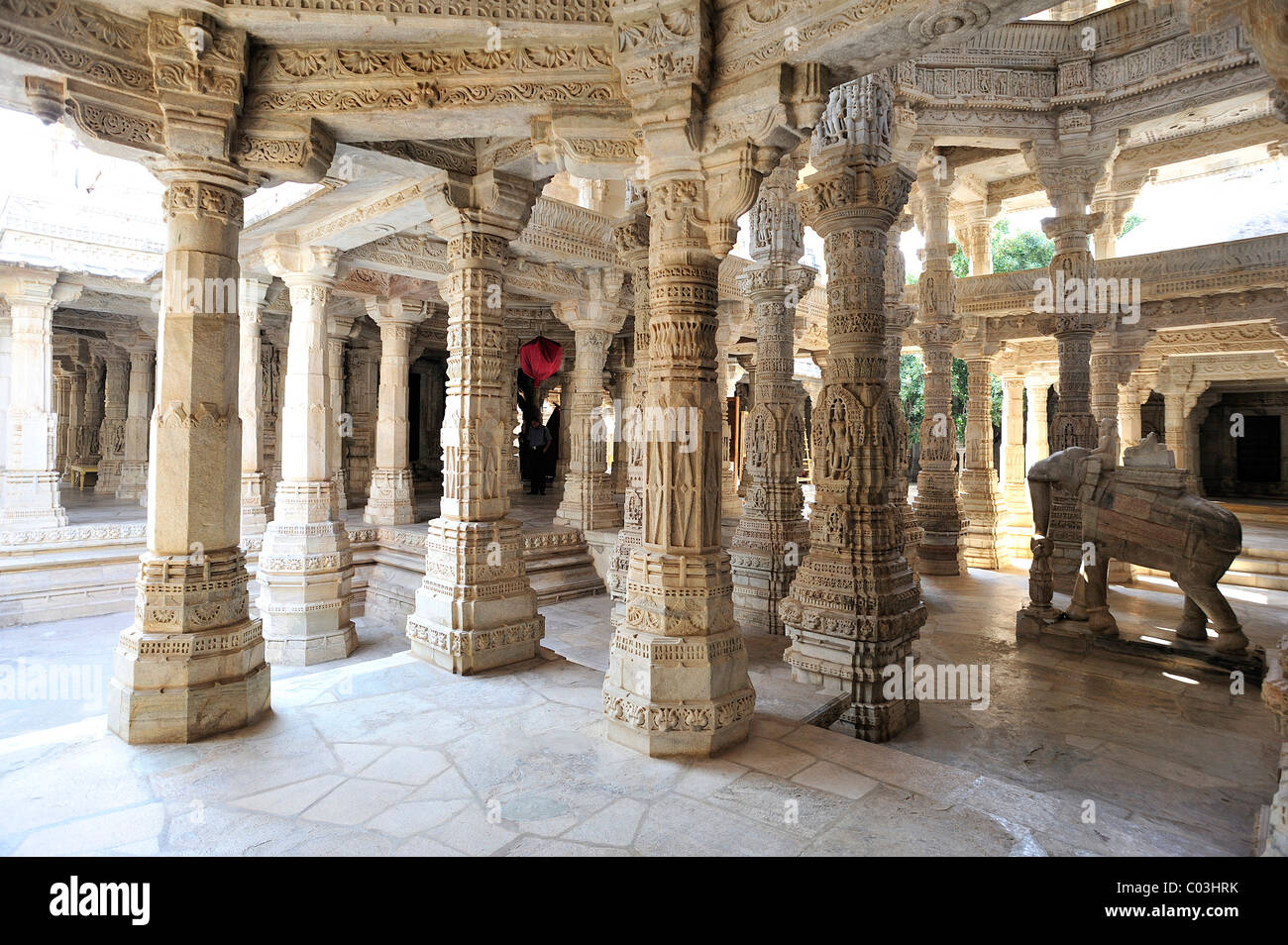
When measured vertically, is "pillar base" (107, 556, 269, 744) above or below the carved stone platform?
above

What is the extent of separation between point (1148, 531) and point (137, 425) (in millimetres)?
19279

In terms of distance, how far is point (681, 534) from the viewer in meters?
4.00

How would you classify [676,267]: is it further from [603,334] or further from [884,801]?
[603,334]

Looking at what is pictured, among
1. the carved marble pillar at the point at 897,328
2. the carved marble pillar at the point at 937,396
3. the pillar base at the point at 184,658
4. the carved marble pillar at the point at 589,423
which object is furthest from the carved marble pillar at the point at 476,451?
the carved marble pillar at the point at 937,396

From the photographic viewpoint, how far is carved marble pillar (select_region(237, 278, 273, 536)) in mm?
10219

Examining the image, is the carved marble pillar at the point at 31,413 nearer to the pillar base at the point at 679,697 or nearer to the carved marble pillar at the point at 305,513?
the carved marble pillar at the point at 305,513

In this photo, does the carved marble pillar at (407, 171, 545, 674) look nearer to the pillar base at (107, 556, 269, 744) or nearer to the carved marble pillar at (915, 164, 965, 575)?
the pillar base at (107, 556, 269, 744)

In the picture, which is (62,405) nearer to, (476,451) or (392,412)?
(392,412)

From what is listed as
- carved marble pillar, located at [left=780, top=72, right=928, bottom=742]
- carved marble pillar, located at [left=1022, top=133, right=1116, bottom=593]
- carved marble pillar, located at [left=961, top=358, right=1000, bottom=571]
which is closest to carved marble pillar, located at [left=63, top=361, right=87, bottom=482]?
carved marble pillar, located at [left=780, top=72, right=928, bottom=742]

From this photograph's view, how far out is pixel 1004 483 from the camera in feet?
52.9

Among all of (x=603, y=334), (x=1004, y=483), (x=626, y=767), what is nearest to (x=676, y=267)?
(x=626, y=767)

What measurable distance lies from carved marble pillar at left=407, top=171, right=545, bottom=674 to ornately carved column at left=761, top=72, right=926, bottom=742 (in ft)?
8.34

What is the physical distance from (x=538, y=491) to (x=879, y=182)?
15.8m
